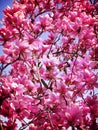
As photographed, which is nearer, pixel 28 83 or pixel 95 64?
pixel 95 64

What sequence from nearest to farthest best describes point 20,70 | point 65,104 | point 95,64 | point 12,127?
1. point 65,104
2. point 12,127
3. point 95,64
4. point 20,70

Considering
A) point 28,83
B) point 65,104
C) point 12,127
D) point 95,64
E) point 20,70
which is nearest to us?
point 65,104

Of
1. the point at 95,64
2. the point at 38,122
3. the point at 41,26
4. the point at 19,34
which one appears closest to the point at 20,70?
the point at 19,34

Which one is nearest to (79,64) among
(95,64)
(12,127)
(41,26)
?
(95,64)

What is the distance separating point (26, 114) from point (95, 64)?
1.41 m

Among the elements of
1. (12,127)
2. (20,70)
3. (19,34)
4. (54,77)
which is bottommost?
(12,127)

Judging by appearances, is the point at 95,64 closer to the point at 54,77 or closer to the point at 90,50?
the point at 54,77

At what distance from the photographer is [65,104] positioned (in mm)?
3637

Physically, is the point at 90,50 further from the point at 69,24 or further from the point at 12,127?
the point at 12,127

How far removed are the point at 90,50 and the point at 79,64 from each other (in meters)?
1.55

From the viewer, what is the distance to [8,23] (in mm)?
5223

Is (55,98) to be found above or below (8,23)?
below

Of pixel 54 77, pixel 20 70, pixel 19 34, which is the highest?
pixel 19 34

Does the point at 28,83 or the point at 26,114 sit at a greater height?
the point at 28,83
